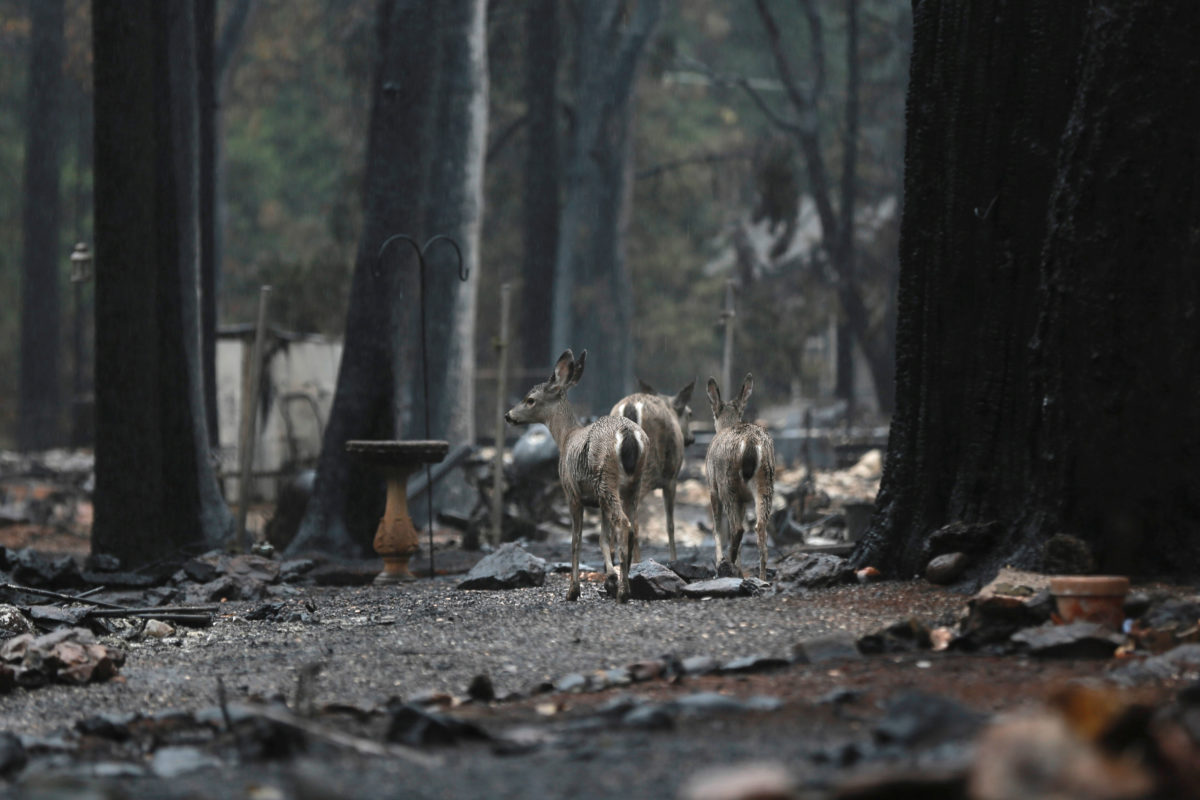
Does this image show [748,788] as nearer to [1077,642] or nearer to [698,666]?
[698,666]

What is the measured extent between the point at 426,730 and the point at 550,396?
6645 millimetres

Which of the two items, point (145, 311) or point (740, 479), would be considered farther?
point (145, 311)

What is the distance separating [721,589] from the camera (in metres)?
9.91

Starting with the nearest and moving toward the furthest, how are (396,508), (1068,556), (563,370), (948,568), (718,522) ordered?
(1068,556) → (948,568) → (718,522) → (563,370) → (396,508)

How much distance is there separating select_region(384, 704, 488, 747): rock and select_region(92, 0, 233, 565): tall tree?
391 inches

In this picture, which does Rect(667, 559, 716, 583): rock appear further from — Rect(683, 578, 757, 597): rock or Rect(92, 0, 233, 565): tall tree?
Rect(92, 0, 233, 565): tall tree

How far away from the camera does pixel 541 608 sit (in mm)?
10039

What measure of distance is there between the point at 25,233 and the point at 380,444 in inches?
1162

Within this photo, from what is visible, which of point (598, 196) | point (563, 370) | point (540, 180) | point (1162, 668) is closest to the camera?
point (1162, 668)

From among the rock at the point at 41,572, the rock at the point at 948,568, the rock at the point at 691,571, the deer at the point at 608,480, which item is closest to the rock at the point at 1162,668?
the rock at the point at 948,568

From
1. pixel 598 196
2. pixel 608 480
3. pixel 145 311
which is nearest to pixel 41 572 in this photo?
pixel 145 311

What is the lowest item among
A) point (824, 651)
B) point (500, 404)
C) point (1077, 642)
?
point (824, 651)

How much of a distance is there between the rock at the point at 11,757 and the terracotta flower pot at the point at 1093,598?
4809 millimetres

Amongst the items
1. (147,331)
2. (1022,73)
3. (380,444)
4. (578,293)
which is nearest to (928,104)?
(1022,73)
